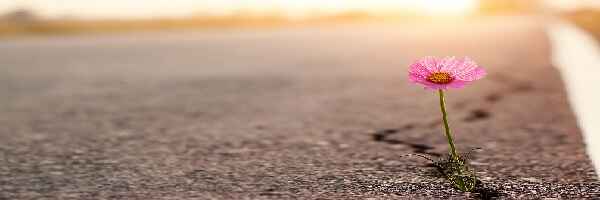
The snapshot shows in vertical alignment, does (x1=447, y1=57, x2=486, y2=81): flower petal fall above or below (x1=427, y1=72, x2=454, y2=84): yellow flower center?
above

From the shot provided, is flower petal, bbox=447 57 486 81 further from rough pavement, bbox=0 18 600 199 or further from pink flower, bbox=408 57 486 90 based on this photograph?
rough pavement, bbox=0 18 600 199

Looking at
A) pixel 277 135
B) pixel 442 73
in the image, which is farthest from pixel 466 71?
pixel 277 135

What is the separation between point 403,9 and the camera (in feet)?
129

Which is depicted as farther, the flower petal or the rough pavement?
the rough pavement

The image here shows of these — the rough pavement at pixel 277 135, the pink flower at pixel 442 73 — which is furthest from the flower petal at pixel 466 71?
the rough pavement at pixel 277 135

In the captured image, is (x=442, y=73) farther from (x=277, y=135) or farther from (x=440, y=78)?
(x=277, y=135)

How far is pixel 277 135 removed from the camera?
4336 mm

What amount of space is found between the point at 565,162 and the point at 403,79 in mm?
4260

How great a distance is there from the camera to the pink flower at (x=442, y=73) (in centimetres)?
282

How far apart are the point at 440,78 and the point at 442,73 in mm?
19

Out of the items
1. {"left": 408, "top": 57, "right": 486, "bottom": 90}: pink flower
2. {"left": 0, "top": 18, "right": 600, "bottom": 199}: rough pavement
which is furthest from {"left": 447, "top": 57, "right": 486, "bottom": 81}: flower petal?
{"left": 0, "top": 18, "right": 600, "bottom": 199}: rough pavement

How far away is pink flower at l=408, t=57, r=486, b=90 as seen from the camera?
282 centimetres

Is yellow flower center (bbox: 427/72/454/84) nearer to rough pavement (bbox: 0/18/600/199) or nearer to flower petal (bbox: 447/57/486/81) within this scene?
flower petal (bbox: 447/57/486/81)

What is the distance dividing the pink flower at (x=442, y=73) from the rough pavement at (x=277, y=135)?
12.0 inches
